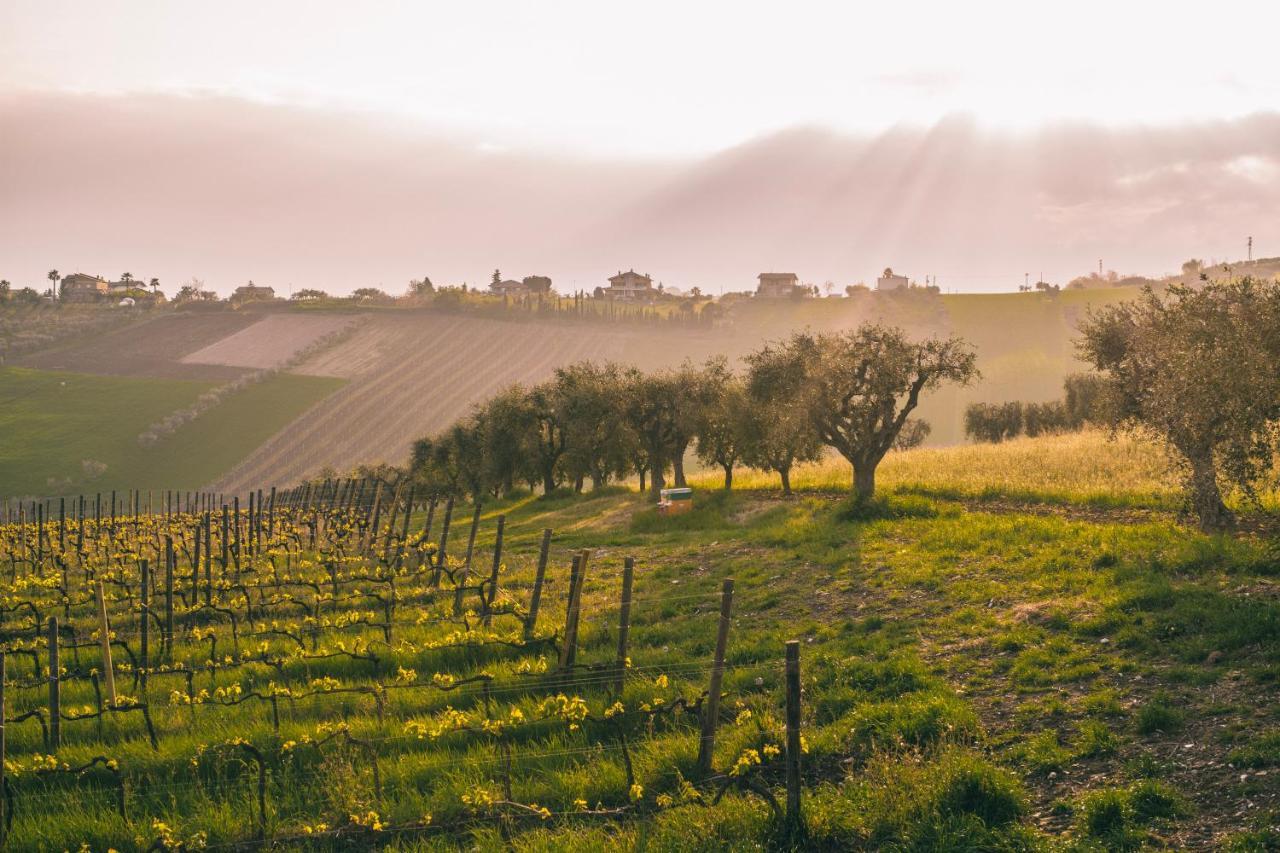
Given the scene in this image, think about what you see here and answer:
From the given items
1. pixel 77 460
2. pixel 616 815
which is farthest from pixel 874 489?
pixel 77 460

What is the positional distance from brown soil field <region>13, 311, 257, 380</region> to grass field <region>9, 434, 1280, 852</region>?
144 meters

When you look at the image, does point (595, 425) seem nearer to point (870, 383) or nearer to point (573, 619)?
point (870, 383)

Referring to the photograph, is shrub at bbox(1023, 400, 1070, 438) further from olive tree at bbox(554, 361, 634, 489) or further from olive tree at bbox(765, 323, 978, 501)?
olive tree at bbox(765, 323, 978, 501)

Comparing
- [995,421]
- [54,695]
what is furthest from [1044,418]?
[54,695]

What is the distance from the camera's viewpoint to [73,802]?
13.1 meters

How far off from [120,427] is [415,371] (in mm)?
44680

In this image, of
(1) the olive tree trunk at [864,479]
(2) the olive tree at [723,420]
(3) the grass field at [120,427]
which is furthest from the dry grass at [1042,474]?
(3) the grass field at [120,427]

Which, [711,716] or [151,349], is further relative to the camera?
[151,349]

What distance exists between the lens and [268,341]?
16950 cm

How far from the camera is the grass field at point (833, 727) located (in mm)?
11250

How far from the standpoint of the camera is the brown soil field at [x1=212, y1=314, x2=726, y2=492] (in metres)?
118

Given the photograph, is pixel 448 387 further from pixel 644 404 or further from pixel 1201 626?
pixel 1201 626

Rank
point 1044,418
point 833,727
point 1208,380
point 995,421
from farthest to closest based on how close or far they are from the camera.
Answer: point 995,421, point 1044,418, point 1208,380, point 833,727

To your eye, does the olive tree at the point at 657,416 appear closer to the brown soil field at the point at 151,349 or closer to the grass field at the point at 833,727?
the grass field at the point at 833,727
